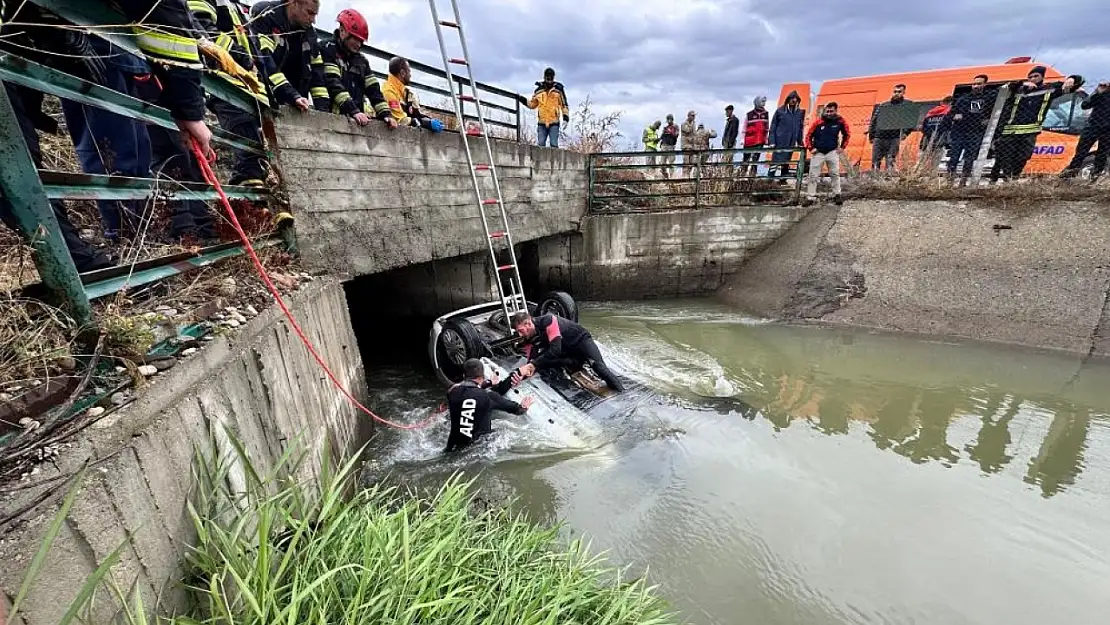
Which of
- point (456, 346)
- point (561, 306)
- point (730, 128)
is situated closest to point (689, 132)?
point (730, 128)

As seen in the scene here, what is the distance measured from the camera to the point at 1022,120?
26.3 ft

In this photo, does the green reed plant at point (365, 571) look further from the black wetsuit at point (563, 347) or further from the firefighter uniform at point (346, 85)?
the firefighter uniform at point (346, 85)

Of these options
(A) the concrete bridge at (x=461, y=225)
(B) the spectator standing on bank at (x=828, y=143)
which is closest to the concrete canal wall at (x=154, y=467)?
(A) the concrete bridge at (x=461, y=225)

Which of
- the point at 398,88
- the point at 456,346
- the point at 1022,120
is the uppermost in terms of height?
the point at 398,88

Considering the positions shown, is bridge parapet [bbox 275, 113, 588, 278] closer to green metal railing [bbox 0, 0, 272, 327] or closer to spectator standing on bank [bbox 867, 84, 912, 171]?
green metal railing [bbox 0, 0, 272, 327]

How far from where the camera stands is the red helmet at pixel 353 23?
16.5 ft

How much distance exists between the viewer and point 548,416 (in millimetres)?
4438

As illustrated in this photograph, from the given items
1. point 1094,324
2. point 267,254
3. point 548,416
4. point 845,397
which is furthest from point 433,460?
point 1094,324

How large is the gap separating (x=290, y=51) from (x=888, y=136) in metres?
10.8

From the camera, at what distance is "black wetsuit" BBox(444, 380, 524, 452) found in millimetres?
4168

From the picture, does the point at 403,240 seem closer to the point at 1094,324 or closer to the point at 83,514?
the point at 83,514

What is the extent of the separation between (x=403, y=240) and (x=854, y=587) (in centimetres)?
512

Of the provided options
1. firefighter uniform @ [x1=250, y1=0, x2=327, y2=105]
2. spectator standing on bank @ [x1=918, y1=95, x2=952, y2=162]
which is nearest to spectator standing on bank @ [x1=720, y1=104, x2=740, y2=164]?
spectator standing on bank @ [x1=918, y1=95, x2=952, y2=162]

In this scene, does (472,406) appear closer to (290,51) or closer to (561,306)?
(561,306)
